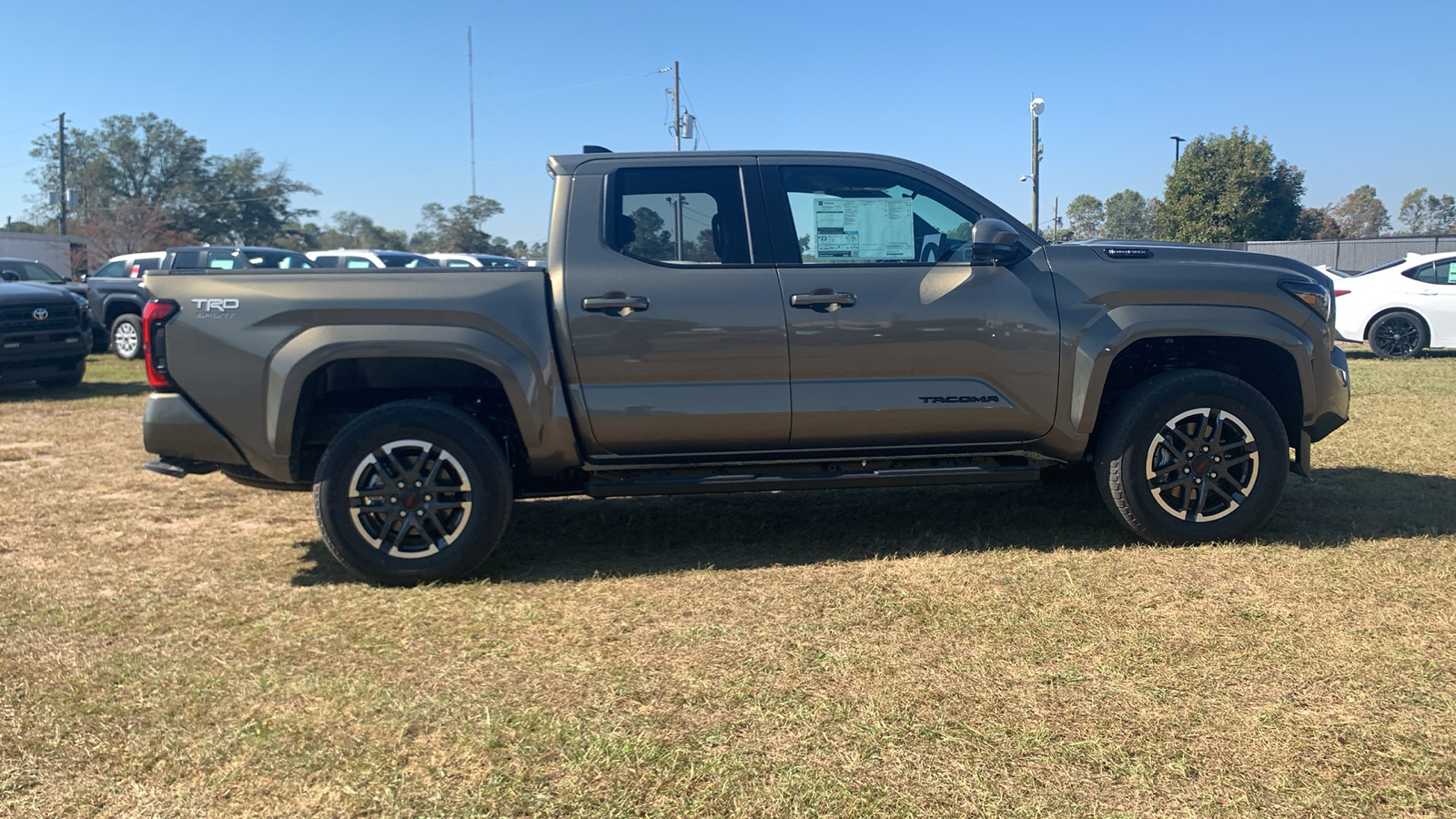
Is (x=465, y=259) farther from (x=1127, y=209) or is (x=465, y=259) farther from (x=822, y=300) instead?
(x=1127, y=209)

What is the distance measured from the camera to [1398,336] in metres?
14.1

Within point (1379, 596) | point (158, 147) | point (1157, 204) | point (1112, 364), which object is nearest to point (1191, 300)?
point (1112, 364)

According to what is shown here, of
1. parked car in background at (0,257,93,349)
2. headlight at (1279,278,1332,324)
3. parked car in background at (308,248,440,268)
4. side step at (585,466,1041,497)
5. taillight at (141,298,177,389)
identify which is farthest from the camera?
parked car in background at (308,248,440,268)

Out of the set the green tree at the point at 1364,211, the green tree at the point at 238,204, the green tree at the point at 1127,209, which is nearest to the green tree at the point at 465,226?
the green tree at the point at 238,204

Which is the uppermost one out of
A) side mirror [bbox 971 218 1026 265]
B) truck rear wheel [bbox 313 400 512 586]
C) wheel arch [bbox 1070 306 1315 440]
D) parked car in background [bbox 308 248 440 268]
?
parked car in background [bbox 308 248 440 268]

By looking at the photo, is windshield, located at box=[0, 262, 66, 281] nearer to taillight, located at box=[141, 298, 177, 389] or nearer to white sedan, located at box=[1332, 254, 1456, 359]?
taillight, located at box=[141, 298, 177, 389]

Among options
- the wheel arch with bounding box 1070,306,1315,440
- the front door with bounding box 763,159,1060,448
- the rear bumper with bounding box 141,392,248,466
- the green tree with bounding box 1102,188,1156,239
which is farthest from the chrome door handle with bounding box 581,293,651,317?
the green tree with bounding box 1102,188,1156,239

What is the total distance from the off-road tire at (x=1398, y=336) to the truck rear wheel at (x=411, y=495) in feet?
45.0

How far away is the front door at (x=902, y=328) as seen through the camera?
4.73 metres

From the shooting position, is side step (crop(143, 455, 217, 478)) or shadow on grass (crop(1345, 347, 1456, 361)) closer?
side step (crop(143, 455, 217, 478))

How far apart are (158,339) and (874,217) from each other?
3251mm

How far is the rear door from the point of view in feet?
15.2

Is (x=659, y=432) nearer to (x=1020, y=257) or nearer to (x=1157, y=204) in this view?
(x=1020, y=257)

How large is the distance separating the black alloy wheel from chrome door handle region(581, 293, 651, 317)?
13180mm
